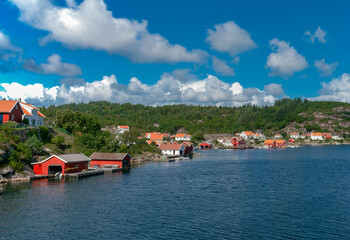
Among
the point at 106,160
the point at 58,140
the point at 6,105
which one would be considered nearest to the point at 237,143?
the point at 106,160

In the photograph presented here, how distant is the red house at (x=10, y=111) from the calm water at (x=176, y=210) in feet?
86.7

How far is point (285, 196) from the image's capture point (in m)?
43.5

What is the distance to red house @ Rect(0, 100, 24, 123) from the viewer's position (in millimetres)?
71062

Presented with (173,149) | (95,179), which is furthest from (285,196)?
(173,149)

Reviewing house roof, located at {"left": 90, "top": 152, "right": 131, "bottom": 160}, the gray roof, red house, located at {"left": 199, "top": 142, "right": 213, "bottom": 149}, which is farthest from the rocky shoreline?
red house, located at {"left": 199, "top": 142, "right": 213, "bottom": 149}

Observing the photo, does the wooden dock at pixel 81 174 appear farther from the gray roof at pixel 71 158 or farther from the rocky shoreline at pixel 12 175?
the rocky shoreline at pixel 12 175

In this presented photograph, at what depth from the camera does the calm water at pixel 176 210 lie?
93.1 feet

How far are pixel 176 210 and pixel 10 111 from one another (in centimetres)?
5403

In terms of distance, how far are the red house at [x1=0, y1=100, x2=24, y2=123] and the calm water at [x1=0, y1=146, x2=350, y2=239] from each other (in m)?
26.4

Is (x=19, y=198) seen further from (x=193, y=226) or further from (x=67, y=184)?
(x=193, y=226)

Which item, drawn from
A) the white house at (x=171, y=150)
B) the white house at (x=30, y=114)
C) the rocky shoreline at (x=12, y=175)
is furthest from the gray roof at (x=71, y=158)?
the white house at (x=171, y=150)

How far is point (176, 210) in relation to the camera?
118 feet

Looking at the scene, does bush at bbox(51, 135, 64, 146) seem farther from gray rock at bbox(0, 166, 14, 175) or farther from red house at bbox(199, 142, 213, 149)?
red house at bbox(199, 142, 213, 149)

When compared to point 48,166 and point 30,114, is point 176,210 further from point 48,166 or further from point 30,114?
point 30,114
